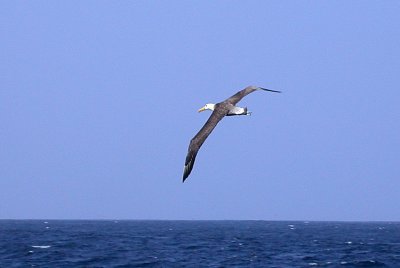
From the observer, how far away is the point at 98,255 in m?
59.5

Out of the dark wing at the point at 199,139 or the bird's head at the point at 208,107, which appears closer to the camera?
the dark wing at the point at 199,139

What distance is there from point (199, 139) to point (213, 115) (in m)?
1.91

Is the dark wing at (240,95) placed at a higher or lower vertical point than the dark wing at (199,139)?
higher

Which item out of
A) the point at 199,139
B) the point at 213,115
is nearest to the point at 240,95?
the point at 213,115

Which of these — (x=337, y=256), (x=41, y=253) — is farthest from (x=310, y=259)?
(x=41, y=253)

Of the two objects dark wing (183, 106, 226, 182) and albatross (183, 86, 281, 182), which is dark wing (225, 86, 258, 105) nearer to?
albatross (183, 86, 281, 182)

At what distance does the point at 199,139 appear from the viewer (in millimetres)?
21547

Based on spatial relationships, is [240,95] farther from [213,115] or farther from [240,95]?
[213,115]

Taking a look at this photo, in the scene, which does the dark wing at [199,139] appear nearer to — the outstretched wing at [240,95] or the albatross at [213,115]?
the albatross at [213,115]

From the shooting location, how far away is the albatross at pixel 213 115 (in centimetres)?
2103

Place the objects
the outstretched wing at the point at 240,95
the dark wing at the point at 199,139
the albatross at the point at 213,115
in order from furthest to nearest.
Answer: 1. the outstretched wing at the point at 240,95
2. the albatross at the point at 213,115
3. the dark wing at the point at 199,139

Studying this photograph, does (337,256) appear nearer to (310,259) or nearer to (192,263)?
(310,259)

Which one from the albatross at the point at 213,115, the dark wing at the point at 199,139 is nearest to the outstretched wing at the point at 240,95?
the albatross at the point at 213,115

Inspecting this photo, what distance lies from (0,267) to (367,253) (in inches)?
1114
